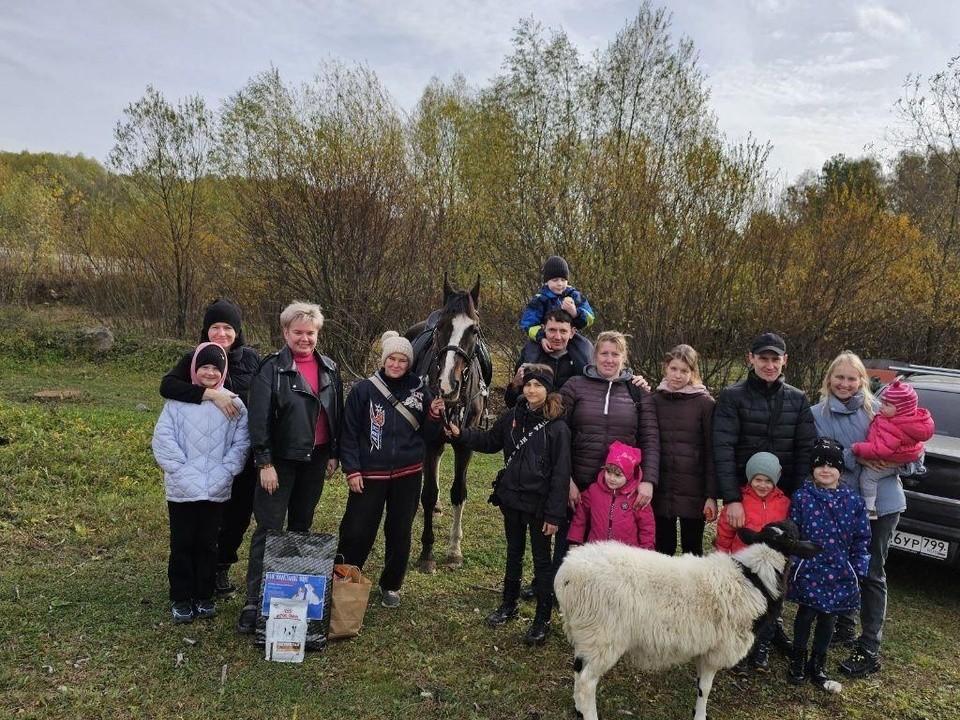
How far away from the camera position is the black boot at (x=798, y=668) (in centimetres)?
367

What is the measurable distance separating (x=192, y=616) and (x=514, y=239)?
9.20 metres

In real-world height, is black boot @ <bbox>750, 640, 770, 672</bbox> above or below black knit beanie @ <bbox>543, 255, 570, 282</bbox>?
below

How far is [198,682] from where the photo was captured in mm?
3312

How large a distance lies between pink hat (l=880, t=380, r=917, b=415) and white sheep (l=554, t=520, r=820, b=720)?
1.17m

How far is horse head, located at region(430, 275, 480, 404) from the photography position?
4273 millimetres

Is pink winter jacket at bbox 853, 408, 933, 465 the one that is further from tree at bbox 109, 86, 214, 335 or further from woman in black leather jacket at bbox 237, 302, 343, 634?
tree at bbox 109, 86, 214, 335

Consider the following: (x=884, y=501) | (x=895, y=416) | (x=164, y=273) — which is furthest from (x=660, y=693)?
(x=164, y=273)

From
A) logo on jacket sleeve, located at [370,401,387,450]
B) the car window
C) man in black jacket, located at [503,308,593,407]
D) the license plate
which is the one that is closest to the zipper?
man in black jacket, located at [503,308,593,407]

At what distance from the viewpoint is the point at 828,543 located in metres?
3.56

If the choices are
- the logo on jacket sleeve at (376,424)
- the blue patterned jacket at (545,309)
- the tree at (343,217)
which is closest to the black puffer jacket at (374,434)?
the logo on jacket sleeve at (376,424)

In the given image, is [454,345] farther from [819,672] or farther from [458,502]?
[819,672]

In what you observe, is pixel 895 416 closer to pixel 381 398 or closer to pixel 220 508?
pixel 381 398

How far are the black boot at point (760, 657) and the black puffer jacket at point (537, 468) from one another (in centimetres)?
150

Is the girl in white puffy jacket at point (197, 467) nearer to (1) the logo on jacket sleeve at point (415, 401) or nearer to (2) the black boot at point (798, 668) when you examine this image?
(1) the logo on jacket sleeve at point (415, 401)
